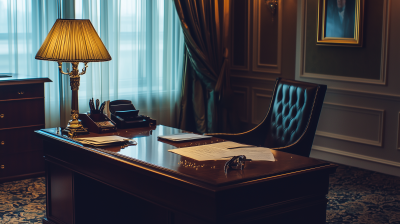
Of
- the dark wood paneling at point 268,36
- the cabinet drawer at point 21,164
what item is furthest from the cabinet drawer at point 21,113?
the dark wood paneling at point 268,36

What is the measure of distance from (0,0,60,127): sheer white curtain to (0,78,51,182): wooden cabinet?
0.30 meters

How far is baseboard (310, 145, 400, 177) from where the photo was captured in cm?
465

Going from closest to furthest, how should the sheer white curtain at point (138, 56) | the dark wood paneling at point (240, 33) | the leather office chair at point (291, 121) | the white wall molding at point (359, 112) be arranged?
the leather office chair at point (291, 121), the white wall molding at point (359, 112), the sheer white curtain at point (138, 56), the dark wood paneling at point (240, 33)

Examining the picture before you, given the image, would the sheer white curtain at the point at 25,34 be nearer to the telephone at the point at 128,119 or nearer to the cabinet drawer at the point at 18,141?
the cabinet drawer at the point at 18,141

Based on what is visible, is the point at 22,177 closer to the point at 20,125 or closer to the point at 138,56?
the point at 20,125

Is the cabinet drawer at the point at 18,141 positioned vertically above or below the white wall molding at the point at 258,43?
below

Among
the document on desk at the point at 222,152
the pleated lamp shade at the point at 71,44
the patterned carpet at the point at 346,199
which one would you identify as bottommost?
the patterned carpet at the point at 346,199

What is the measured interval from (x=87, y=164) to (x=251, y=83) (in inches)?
149

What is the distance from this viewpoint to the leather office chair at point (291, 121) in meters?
3.17

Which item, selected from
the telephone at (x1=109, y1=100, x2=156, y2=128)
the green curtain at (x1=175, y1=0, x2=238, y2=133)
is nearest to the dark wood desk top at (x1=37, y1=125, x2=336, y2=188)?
the telephone at (x1=109, y1=100, x2=156, y2=128)

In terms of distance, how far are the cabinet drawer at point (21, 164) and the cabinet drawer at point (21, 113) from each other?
0.31 metres

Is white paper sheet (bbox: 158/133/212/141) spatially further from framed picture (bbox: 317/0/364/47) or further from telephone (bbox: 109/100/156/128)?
framed picture (bbox: 317/0/364/47)

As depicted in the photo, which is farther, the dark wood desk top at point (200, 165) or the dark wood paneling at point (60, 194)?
the dark wood paneling at point (60, 194)

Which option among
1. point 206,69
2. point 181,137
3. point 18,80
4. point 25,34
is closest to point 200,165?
point 181,137
